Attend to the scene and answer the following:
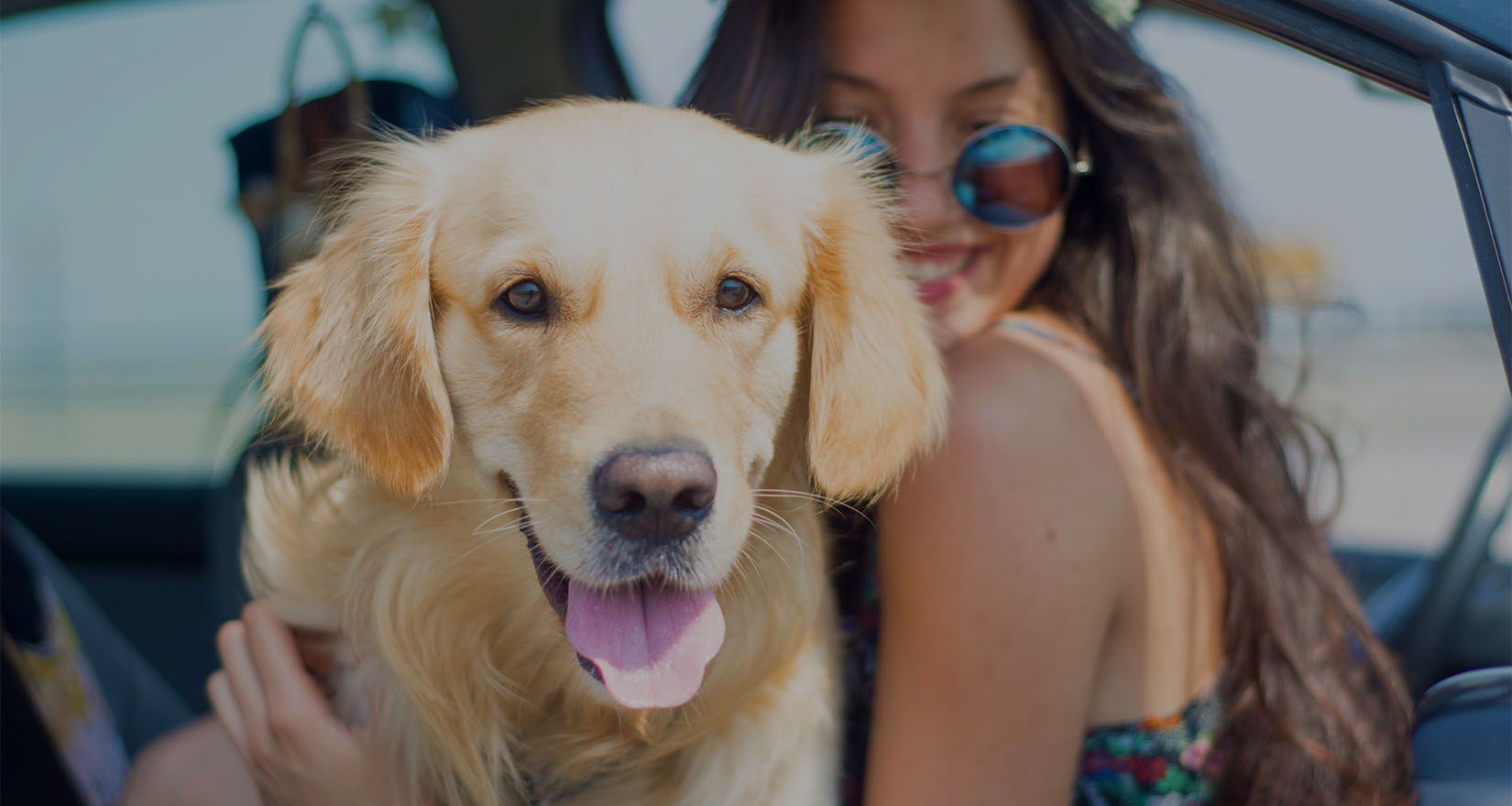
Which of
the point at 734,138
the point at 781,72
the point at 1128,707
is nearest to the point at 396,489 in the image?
the point at 734,138

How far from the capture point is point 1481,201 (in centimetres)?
110

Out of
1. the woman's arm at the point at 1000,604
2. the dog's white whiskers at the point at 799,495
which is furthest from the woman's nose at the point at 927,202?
the dog's white whiskers at the point at 799,495

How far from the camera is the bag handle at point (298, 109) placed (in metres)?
2.43

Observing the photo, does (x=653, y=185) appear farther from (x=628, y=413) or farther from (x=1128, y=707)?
(x=1128, y=707)

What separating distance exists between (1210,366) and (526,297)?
1.25 m

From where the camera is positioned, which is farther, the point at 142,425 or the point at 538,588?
the point at 142,425

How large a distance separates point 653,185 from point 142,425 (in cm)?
1509

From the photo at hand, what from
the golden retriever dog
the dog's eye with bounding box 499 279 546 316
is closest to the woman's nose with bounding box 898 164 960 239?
the golden retriever dog

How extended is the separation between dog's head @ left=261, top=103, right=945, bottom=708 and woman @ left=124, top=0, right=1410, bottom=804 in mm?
233

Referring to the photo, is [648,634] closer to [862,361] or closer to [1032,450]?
[862,361]

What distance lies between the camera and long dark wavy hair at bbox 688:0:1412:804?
72.1 inches

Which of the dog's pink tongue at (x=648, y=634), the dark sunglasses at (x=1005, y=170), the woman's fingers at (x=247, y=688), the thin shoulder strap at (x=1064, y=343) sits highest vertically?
the dark sunglasses at (x=1005, y=170)

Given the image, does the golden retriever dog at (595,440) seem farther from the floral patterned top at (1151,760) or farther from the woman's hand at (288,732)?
the floral patterned top at (1151,760)

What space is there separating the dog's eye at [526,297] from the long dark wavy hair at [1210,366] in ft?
2.29
